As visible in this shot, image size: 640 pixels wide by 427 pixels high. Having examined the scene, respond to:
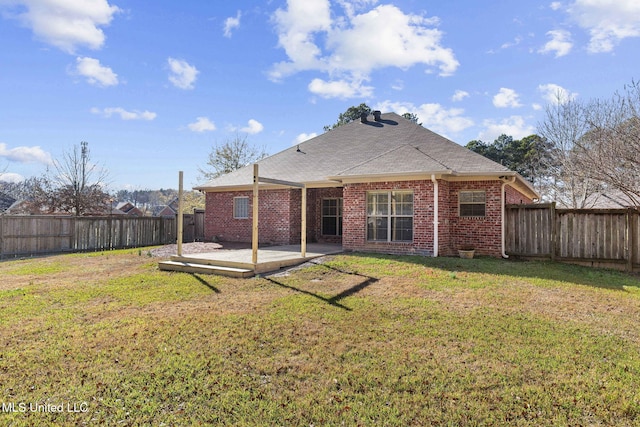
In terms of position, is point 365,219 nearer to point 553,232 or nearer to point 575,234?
point 553,232

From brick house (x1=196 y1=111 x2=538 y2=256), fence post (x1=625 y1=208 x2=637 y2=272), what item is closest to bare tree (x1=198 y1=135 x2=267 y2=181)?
brick house (x1=196 y1=111 x2=538 y2=256)

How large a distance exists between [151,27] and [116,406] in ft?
36.1

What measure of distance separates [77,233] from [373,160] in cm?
1256

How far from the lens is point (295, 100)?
18.7 metres

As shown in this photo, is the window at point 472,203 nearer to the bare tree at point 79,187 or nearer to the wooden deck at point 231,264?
the wooden deck at point 231,264

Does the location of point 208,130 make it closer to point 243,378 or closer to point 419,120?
point 419,120

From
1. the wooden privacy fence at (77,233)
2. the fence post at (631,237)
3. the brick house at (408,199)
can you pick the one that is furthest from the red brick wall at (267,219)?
the fence post at (631,237)

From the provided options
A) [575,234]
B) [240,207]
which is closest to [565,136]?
[575,234]

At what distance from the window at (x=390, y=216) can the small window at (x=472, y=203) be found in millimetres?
1725

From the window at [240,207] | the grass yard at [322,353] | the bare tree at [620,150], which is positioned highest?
the bare tree at [620,150]

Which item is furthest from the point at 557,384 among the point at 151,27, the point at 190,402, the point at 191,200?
the point at 191,200

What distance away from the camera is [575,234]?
999 cm

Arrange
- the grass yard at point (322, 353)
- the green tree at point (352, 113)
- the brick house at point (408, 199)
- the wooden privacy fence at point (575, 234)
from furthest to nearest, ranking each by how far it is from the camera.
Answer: the green tree at point (352, 113) < the brick house at point (408, 199) < the wooden privacy fence at point (575, 234) < the grass yard at point (322, 353)

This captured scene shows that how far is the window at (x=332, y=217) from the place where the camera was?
14.9 metres
